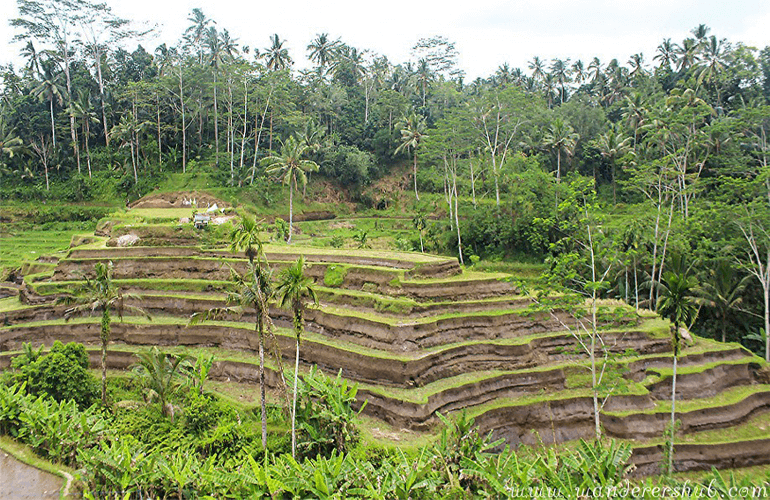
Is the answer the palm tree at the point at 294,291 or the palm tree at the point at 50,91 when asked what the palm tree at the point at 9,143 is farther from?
the palm tree at the point at 294,291

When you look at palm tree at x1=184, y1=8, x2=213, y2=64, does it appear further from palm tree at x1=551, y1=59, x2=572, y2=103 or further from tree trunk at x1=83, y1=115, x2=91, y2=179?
palm tree at x1=551, y1=59, x2=572, y2=103

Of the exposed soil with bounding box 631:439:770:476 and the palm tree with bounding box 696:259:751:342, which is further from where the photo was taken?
the palm tree with bounding box 696:259:751:342

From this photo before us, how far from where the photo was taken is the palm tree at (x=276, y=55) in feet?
186

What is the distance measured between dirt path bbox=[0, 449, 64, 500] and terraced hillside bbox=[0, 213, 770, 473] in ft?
22.7

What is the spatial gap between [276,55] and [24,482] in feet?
175

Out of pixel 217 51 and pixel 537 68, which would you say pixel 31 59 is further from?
pixel 537 68

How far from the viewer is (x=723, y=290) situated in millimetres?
25625

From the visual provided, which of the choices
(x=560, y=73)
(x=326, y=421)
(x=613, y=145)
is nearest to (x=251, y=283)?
(x=326, y=421)

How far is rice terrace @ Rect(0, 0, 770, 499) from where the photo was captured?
42.3 ft

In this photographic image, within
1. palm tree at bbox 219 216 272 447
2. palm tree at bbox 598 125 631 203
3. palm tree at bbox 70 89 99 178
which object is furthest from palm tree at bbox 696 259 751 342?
palm tree at bbox 70 89 99 178

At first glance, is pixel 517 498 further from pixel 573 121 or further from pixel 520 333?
pixel 573 121

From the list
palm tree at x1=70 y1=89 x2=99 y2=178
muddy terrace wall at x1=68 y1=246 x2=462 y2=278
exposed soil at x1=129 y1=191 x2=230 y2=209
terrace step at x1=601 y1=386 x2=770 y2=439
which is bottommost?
terrace step at x1=601 y1=386 x2=770 y2=439

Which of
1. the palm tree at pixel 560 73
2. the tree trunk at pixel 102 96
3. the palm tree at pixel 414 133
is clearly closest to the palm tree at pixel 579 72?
the palm tree at pixel 560 73

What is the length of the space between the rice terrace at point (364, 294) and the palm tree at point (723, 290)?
0.49 ft
